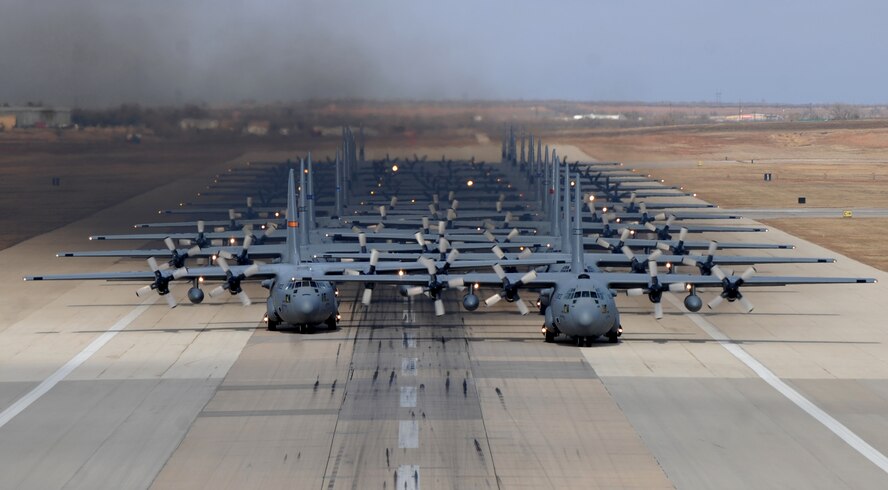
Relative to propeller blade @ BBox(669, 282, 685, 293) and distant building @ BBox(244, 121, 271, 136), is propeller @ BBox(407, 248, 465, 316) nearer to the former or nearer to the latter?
propeller blade @ BBox(669, 282, 685, 293)

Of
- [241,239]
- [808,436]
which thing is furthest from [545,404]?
[241,239]

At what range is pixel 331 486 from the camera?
43.1 metres

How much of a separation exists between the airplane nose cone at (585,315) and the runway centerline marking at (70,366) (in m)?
23.8

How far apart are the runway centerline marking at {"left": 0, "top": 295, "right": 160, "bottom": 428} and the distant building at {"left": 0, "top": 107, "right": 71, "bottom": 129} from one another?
1666 inches

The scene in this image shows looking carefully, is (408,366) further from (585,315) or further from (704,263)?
(704,263)

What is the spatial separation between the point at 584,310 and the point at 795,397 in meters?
11.9

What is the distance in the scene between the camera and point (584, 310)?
210ft

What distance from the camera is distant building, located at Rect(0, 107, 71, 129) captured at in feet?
391

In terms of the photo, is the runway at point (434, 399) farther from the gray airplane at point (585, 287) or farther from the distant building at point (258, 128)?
the distant building at point (258, 128)

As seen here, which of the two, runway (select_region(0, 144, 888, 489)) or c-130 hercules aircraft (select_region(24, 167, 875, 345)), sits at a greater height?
c-130 hercules aircraft (select_region(24, 167, 875, 345))

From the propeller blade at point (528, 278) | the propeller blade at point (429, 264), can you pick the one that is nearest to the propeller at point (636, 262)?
the propeller blade at point (528, 278)

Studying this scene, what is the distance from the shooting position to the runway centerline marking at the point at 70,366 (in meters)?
53.8

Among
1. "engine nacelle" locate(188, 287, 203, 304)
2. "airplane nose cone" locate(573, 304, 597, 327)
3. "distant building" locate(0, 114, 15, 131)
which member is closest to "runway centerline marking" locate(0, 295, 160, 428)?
"engine nacelle" locate(188, 287, 203, 304)

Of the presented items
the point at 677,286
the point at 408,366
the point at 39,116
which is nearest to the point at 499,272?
the point at 677,286
